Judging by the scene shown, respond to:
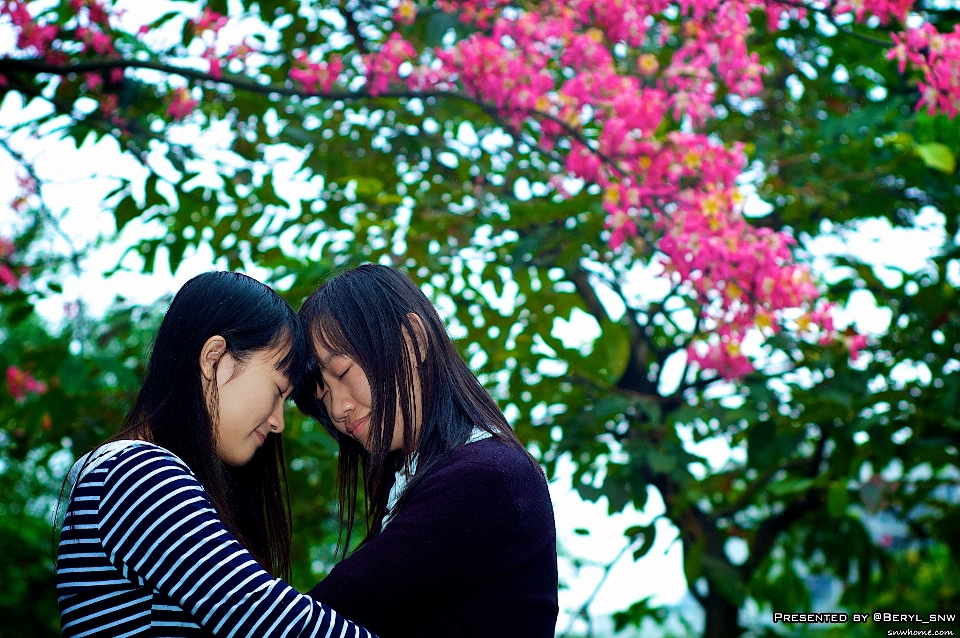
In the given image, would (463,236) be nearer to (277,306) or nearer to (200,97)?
(200,97)

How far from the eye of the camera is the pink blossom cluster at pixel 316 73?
10.6 feet

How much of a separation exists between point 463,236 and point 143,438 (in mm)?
1807

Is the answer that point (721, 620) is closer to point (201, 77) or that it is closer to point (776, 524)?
point (776, 524)

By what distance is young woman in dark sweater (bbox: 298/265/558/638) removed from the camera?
3.75ft

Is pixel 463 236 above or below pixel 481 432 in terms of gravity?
below

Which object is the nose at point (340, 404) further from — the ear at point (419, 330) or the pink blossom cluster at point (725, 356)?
the pink blossom cluster at point (725, 356)

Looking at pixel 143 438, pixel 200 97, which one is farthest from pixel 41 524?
pixel 143 438

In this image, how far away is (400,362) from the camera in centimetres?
130

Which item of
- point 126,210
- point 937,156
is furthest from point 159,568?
point 937,156

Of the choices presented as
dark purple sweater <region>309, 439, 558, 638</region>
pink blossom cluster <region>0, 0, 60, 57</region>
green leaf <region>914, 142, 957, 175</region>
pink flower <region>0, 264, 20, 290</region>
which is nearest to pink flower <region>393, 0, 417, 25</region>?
pink blossom cluster <region>0, 0, 60, 57</region>

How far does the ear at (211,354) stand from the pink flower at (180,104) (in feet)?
7.73

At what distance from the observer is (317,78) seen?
326cm

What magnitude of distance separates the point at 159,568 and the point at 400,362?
0.40 m

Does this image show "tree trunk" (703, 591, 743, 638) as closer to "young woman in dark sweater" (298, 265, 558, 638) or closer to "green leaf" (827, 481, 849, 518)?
"green leaf" (827, 481, 849, 518)
